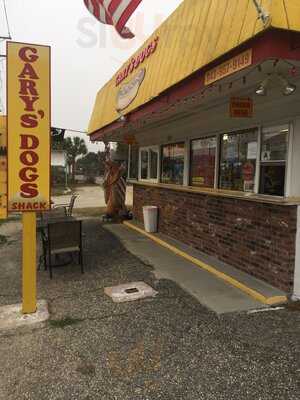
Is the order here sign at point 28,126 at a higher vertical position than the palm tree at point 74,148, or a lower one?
lower

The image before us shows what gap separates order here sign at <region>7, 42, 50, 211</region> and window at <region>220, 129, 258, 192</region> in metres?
3.25

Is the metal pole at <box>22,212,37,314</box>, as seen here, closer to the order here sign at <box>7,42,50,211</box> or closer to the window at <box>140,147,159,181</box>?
the order here sign at <box>7,42,50,211</box>

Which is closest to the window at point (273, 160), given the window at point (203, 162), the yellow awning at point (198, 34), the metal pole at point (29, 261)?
the window at point (203, 162)

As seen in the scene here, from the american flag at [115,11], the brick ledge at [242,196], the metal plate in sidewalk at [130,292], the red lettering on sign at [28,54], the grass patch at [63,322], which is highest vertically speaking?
the american flag at [115,11]

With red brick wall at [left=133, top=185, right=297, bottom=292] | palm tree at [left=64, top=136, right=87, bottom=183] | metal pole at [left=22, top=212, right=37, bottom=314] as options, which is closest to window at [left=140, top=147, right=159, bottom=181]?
red brick wall at [left=133, top=185, right=297, bottom=292]

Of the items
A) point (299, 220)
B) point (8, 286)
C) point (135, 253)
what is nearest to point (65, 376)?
point (8, 286)

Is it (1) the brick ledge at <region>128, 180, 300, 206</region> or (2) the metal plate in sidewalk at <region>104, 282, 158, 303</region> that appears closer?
(1) the brick ledge at <region>128, 180, 300, 206</region>

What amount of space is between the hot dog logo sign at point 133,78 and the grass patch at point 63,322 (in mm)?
4138

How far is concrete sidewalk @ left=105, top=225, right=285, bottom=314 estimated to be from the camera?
4516 millimetres

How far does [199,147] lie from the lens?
7.43m

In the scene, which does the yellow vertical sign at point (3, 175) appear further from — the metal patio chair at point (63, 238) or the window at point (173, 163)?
the metal patio chair at point (63, 238)

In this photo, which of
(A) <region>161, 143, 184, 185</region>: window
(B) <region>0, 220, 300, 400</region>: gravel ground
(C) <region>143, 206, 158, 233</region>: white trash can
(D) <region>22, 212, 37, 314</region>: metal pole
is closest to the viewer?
(B) <region>0, 220, 300, 400</region>: gravel ground

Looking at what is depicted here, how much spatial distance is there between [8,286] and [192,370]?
3408 mm

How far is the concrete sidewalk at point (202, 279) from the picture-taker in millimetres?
4516
